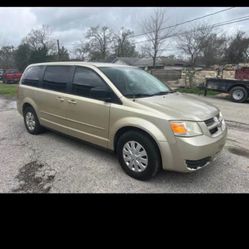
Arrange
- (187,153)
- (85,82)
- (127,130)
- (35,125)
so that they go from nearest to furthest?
(187,153) < (127,130) < (85,82) < (35,125)

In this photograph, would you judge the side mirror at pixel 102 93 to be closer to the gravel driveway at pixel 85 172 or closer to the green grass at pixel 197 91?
the gravel driveway at pixel 85 172

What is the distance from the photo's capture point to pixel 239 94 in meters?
13.0

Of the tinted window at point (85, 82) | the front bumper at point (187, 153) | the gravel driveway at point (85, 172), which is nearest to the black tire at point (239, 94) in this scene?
the gravel driveway at point (85, 172)

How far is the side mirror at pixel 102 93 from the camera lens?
3.90m

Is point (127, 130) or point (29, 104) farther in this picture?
point (29, 104)

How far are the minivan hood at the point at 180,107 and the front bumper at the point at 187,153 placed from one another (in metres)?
0.31

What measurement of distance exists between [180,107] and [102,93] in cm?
127

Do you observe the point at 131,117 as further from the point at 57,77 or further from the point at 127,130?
the point at 57,77

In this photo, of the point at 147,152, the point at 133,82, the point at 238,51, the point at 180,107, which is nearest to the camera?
the point at 147,152

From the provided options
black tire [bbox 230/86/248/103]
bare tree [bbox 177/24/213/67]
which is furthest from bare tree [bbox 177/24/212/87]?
black tire [bbox 230/86/248/103]

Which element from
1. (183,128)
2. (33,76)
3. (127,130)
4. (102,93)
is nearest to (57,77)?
(33,76)

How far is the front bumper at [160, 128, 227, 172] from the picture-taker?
3195 millimetres
